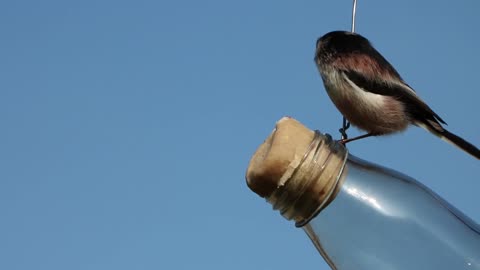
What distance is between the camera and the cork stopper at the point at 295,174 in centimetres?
156

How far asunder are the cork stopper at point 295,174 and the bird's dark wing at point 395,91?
6.05ft

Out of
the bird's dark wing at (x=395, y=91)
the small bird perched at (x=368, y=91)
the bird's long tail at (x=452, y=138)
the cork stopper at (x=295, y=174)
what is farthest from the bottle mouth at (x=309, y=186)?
the bird's dark wing at (x=395, y=91)

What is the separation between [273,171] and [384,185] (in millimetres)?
271

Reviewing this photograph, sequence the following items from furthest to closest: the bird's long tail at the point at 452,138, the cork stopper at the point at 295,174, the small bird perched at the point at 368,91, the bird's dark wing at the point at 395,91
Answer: the bird's dark wing at the point at 395,91 → the small bird perched at the point at 368,91 → the bird's long tail at the point at 452,138 → the cork stopper at the point at 295,174

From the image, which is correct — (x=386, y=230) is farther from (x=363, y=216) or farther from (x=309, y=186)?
(x=309, y=186)

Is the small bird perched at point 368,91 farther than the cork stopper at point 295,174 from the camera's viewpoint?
Yes

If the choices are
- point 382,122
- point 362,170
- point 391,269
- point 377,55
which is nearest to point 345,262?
point 391,269

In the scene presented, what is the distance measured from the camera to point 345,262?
5.32 ft

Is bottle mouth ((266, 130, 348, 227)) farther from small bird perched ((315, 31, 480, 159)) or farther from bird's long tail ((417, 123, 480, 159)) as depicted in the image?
small bird perched ((315, 31, 480, 159))

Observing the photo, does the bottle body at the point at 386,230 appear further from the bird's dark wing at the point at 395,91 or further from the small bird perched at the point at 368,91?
the bird's dark wing at the point at 395,91

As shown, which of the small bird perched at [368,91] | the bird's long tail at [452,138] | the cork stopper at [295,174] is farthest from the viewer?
the small bird perched at [368,91]

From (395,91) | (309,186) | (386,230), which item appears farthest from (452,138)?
(309,186)

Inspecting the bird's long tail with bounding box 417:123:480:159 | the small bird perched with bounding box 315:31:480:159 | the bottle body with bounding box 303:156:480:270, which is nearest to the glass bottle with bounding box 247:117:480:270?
the bottle body with bounding box 303:156:480:270

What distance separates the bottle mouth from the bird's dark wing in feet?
6.06
